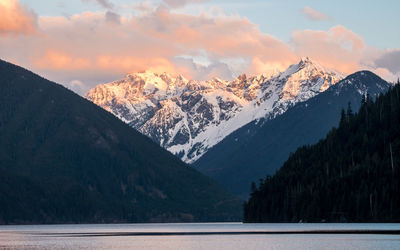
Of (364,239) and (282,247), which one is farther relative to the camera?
(364,239)

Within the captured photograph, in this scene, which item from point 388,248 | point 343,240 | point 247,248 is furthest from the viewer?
point 343,240

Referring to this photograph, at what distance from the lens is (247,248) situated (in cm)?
16475

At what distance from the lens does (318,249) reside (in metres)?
155

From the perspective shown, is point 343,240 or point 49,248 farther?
point 343,240

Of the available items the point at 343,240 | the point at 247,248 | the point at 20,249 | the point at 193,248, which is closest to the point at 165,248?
the point at 193,248

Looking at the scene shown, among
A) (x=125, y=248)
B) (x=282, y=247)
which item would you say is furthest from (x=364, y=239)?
(x=125, y=248)

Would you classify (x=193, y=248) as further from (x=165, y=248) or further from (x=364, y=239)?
(x=364, y=239)

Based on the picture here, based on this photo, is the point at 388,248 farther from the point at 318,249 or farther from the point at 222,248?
the point at 222,248

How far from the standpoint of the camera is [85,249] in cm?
16625

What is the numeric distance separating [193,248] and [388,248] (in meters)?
39.8

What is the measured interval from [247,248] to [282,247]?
7.20 meters

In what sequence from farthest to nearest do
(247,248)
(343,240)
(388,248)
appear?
(343,240)
(247,248)
(388,248)

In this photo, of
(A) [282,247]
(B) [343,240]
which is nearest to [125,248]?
(A) [282,247]

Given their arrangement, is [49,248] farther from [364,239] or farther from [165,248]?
[364,239]
